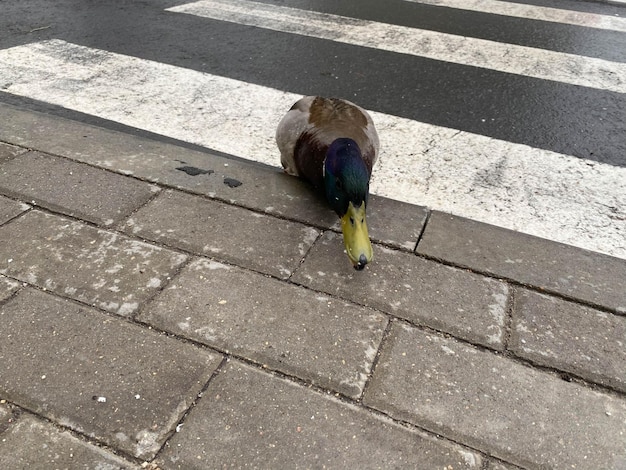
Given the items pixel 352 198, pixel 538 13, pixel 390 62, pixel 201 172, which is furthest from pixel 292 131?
pixel 538 13

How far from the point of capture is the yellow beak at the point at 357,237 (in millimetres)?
2371

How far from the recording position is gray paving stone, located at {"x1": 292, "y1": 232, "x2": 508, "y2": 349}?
2295mm

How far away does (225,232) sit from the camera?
2.77 meters

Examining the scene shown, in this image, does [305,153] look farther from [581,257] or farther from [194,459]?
[194,459]

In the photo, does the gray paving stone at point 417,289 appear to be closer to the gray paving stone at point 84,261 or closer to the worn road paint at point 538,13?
the gray paving stone at point 84,261

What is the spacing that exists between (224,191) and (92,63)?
8.51 ft

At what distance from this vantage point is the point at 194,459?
5.69 ft

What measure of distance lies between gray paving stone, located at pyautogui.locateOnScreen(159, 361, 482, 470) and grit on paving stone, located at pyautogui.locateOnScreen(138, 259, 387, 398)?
5.0 inches

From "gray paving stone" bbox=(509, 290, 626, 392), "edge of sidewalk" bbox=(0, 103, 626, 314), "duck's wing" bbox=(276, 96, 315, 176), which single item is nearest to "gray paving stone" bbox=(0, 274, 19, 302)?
"edge of sidewalk" bbox=(0, 103, 626, 314)

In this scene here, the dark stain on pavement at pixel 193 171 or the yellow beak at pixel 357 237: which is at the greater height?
the yellow beak at pixel 357 237

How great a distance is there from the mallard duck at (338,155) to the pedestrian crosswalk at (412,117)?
1.30 ft

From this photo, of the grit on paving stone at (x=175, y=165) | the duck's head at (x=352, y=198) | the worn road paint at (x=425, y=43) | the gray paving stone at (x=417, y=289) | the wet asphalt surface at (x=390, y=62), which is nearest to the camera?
the gray paving stone at (x=417, y=289)

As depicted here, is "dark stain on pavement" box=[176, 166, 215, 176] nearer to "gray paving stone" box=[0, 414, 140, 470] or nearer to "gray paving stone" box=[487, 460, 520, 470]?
"gray paving stone" box=[0, 414, 140, 470]

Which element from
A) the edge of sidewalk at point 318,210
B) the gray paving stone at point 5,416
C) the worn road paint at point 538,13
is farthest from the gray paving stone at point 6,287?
the worn road paint at point 538,13
